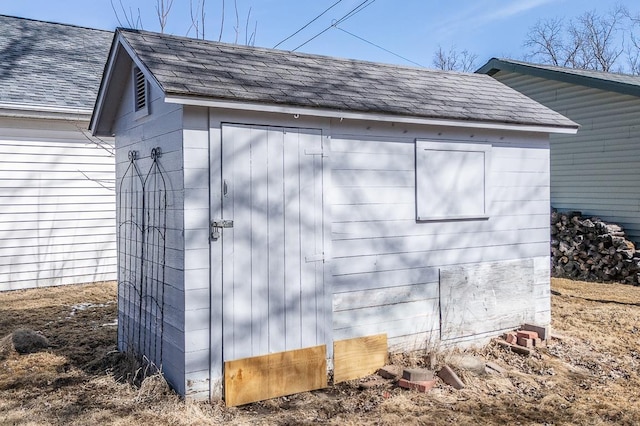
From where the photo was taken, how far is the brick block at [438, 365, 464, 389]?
4.55m

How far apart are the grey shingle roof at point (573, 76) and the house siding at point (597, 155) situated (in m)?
0.36

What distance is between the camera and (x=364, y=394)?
4414mm

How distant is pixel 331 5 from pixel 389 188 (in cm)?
956

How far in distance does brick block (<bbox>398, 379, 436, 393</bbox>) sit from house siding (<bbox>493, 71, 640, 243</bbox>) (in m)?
7.70

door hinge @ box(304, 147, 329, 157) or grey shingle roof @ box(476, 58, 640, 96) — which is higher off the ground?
grey shingle roof @ box(476, 58, 640, 96)

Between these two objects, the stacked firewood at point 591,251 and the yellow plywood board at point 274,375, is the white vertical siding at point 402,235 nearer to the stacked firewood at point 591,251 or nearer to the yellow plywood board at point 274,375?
the yellow plywood board at point 274,375

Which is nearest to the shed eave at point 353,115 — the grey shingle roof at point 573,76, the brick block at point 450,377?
the brick block at point 450,377

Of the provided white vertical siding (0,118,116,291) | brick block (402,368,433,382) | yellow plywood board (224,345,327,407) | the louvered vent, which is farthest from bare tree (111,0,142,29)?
brick block (402,368,433,382)

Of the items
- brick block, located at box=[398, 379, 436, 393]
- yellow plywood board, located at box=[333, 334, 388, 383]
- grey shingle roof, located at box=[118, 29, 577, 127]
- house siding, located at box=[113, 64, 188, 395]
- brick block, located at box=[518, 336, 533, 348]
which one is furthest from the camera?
brick block, located at box=[518, 336, 533, 348]

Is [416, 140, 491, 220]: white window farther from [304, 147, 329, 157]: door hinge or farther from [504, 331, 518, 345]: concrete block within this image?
[504, 331, 518, 345]: concrete block

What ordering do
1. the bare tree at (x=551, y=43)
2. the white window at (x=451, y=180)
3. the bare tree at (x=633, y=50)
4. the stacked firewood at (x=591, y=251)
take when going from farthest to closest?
the bare tree at (x=551, y=43), the bare tree at (x=633, y=50), the stacked firewood at (x=591, y=251), the white window at (x=451, y=180)

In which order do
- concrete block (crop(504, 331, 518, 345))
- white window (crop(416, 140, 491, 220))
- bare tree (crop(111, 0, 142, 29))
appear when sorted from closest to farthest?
1. white window (crop(416, 140, 491, 220))
2. concrete block (crop(504, 331, 518, 345))
3. bare tree (crop(111, 0, 142, 29))

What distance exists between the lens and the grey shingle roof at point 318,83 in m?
4.24

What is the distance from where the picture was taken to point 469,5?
18.6m
